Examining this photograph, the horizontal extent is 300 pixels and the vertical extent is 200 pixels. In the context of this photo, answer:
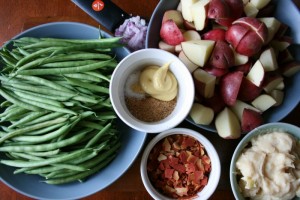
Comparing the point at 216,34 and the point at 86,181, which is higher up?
the point at 216,34

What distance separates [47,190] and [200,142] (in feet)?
1.45

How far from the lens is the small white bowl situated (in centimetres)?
88

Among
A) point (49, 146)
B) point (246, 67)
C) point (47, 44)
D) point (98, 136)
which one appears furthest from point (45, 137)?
point (246, 67)

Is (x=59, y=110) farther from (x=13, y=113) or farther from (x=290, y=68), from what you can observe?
(x=290, y=68)

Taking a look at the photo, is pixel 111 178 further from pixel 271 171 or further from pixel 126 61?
pixel 271 171

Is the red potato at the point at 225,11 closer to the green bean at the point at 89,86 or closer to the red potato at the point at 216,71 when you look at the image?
the red potato at the point at 216,71

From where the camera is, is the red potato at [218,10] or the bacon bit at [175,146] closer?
the red potato at [218,10]

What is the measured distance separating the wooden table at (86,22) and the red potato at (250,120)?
0.11 metres

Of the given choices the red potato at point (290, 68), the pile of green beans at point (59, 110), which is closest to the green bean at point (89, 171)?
the pile of green beans at point (59, 110)

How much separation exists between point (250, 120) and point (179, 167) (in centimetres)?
23

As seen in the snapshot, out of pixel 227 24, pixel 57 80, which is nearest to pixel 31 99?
pixel 57 80

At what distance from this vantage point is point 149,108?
947 mm

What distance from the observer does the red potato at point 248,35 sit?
2.82 feet

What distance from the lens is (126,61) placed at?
35.6 inches
